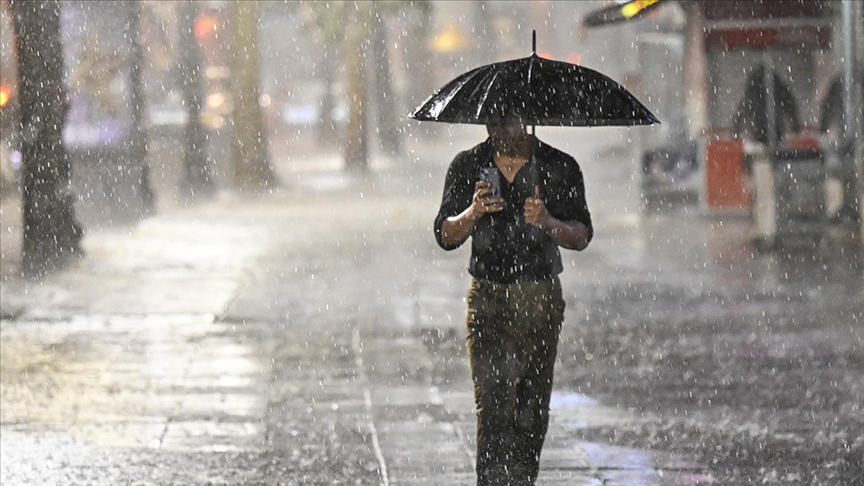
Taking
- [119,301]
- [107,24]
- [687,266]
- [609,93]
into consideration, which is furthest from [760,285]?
Result: [107,24]

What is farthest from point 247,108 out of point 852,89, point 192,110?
point 852,89

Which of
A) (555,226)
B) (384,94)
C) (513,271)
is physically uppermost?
(384,94)

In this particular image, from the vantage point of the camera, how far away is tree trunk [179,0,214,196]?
29781 mm

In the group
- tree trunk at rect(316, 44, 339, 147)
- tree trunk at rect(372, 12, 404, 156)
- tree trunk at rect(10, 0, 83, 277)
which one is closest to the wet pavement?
tree trunk at rect(10, 0, 83, 277)

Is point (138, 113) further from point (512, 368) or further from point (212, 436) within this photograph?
point (512, 368)

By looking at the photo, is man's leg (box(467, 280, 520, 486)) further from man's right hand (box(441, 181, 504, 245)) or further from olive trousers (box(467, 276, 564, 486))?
man's right hand (box(441, 181, 504, 245))

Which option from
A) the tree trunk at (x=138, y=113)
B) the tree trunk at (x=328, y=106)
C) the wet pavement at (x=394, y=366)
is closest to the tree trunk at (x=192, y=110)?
the tree trunk at (x=138, y=113)

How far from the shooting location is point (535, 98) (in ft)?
19.5

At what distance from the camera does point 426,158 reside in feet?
164

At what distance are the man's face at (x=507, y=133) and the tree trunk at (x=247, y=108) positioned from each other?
2589 cm

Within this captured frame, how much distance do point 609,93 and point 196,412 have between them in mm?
3834

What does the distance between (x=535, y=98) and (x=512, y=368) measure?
1105 millimetres

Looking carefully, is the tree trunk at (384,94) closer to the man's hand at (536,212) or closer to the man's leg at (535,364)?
the man's leg at (535,364)

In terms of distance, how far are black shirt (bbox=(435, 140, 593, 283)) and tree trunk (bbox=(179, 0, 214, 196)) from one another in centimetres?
2373
